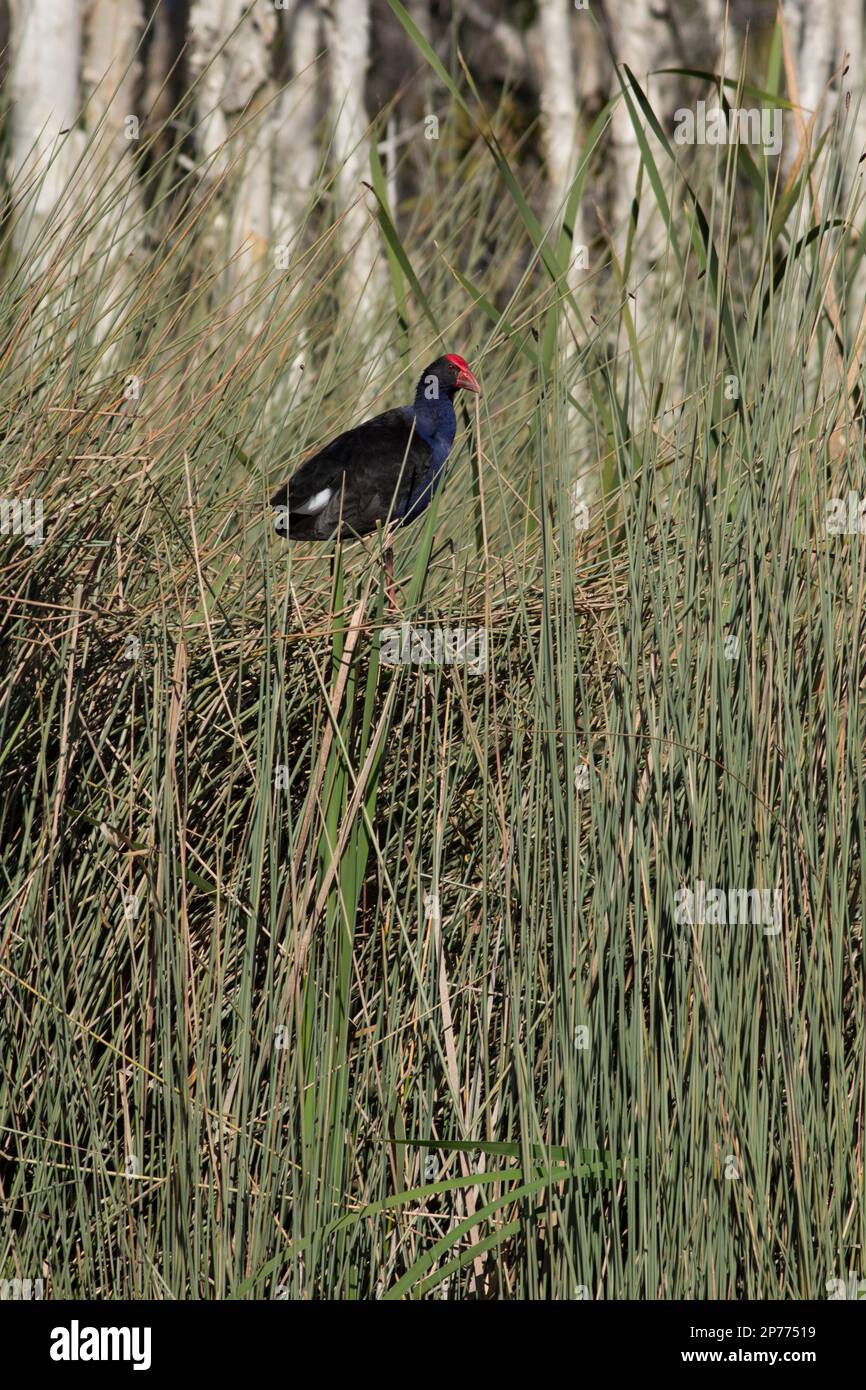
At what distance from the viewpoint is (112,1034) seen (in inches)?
62.0

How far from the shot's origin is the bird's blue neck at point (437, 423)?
87.1 inches

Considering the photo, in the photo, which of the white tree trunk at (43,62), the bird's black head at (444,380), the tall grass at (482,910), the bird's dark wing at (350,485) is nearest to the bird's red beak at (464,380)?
the bird's black head at (444,380)

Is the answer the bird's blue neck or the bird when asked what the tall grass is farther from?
the bird's blue neck

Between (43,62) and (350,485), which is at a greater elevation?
(43,62)

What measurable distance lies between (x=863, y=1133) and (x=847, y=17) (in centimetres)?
499

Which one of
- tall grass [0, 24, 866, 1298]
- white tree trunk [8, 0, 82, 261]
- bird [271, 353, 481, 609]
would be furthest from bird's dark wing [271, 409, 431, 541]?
white tree trunk [8, 0, 82, 261]

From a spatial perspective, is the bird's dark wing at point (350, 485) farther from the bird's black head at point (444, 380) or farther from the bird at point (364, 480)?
the bird's black head at point (444, 380)

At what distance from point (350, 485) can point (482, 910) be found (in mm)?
831

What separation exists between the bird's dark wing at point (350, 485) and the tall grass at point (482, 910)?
340 mm

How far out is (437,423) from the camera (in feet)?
7.37

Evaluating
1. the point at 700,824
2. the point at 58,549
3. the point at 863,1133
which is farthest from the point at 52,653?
the point at 863,1133

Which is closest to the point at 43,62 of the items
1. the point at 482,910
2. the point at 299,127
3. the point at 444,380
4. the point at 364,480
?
the point at 299,127

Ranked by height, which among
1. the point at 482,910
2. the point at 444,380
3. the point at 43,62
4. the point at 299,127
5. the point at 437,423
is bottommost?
the point at 482,910

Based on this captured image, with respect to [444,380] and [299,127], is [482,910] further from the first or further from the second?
[299,127]
